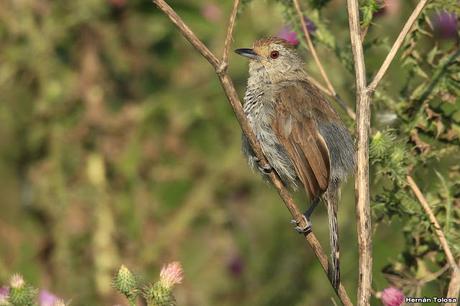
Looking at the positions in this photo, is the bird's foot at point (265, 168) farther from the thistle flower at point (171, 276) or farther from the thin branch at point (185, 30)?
the thin branch at point (185, 30)

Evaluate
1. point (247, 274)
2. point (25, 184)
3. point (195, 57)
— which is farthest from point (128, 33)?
point (247, 274)

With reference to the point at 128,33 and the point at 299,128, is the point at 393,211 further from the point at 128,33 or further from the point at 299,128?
the point at 128,33

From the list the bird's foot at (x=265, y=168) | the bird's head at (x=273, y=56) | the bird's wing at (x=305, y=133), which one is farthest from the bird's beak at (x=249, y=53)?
the bird's foot at (x=265, y=168)

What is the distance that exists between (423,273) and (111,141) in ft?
12.6

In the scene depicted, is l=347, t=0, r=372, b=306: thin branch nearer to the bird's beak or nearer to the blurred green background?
the bird's beak

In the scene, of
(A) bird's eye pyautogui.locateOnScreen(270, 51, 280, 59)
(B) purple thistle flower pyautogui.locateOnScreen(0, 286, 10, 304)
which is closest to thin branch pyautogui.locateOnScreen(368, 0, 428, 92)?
(B) purple thistle flower pyautogui.locateOnScreen(0, 286, 10, 304)

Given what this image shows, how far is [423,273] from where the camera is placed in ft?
15.1

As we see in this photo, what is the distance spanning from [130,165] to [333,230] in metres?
2.98

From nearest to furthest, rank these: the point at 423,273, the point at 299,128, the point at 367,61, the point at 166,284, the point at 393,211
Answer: the point at 166,284 → the point at 393,211 → the point at 423,273 → the point at 299,128 → the point at 367,61

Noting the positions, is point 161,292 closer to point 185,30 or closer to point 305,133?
point 185,30

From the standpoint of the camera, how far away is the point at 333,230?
466 cm

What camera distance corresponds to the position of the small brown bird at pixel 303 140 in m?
4.97

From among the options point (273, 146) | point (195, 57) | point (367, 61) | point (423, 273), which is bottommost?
point (423, 273)

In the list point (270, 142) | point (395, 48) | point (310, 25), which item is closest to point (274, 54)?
point (310, 25)
